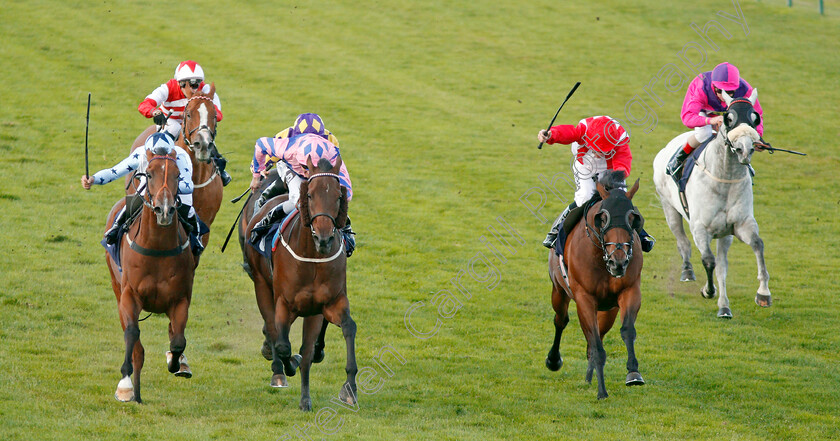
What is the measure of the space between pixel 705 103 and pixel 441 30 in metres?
19.8

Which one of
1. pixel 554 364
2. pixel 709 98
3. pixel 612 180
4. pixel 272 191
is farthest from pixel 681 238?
pixel 272 191

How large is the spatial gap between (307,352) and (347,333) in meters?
0.63

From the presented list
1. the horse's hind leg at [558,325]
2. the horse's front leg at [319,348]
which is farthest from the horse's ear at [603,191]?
the horse's front leg at [319,348]

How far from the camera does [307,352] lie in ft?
28.5

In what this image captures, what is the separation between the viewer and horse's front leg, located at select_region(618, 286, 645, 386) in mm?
8398

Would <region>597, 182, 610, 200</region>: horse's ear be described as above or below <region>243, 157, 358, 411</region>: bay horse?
above

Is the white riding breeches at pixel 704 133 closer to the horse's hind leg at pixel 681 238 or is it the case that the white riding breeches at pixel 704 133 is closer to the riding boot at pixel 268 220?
the horse's hind leg at pixel 681 238

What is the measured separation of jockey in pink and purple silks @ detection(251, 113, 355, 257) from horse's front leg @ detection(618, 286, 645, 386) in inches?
108

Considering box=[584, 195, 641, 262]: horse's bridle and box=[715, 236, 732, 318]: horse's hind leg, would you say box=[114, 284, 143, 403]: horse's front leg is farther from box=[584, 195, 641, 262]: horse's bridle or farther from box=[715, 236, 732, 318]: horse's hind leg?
box=[715, 236, 732, 318]: horse's hind leg

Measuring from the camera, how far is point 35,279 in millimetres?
13227

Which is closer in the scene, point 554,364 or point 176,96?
point 554,364

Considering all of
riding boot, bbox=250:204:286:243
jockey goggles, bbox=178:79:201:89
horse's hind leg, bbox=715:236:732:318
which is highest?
jockey goggles, bbox=178:79:201:89

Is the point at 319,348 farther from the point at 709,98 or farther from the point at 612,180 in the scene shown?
the point at 709,98

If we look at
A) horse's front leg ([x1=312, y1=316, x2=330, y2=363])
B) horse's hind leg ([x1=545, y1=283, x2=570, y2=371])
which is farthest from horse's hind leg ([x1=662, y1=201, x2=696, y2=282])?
horse's front leg ([x1=312, y1=316, x2=330, y2=363])
